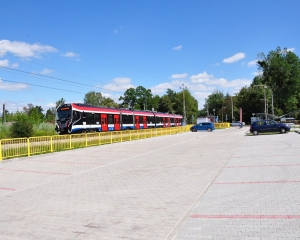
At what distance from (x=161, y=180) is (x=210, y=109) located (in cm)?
12855

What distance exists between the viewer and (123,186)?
8.82m

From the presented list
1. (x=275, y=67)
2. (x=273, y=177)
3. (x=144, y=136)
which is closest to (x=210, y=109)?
(x=275, y=67)

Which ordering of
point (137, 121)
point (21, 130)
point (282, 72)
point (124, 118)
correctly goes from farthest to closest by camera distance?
1. point (282, 72)
2. point (137, 121)
3. point (124, 118)
4. point (21, 130)

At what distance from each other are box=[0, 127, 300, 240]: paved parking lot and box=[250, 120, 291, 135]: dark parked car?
2085cm

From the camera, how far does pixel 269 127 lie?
3152cm

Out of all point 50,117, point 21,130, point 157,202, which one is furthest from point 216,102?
point 157,202

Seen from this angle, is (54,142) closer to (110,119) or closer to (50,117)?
(110,119)

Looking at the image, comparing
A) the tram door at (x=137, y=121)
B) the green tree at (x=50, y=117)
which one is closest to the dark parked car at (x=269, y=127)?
the tram door at (x=137, y=121)

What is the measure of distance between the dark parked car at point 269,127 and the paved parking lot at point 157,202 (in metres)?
20.9

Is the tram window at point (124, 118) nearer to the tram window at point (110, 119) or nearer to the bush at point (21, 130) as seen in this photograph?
the tram window at point (110, 119)

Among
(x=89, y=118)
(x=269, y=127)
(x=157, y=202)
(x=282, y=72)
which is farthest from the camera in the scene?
(x=282, y=72)

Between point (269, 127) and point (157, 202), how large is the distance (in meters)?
27.6

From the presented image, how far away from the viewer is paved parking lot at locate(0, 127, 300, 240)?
4977mm

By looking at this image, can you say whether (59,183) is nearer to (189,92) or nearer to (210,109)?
(189,92)
